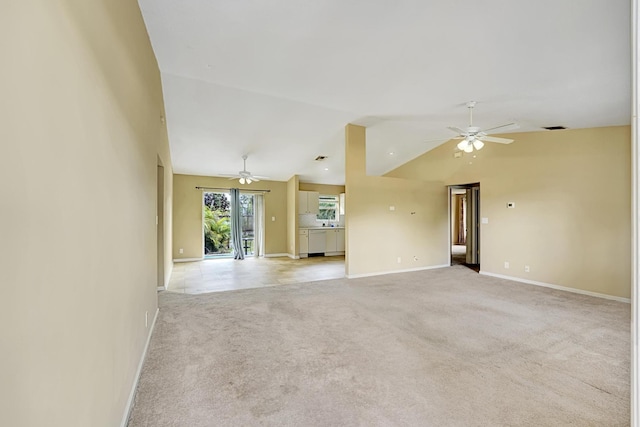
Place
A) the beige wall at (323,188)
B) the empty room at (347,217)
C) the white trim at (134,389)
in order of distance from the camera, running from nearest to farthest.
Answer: the empty room at (347,217) → the white trim at (134,389) → the beige wall at (323,188)

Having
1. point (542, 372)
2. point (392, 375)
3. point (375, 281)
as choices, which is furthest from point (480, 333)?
point (375, 281)

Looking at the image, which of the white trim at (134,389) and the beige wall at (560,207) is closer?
the white trim at (134,389)

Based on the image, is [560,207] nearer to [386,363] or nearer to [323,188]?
[386,363]

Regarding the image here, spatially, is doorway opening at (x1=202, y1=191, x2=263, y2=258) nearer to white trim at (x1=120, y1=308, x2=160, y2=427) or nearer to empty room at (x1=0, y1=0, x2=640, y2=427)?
empty room at (x1=0, y1=0, x2=640, y2=427)

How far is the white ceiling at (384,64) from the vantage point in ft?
7.77

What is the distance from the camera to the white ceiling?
237cm

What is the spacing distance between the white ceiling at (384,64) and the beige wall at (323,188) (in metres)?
3.65

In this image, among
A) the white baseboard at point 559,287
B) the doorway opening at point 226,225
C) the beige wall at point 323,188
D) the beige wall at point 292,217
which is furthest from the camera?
the beige wall at point 323,188

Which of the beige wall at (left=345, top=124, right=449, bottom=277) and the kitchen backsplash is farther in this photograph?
the kitchen backsplash

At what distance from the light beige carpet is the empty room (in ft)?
0.08

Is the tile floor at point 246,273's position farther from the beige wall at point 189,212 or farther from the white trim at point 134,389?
the white trim at point 134,389

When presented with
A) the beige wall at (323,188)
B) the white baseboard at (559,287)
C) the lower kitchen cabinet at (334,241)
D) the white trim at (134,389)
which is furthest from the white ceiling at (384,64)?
the lower kitchen cabinet at (334,241)

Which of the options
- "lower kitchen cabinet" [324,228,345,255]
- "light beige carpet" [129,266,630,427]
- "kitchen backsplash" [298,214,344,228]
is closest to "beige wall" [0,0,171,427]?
"light beige carpet" [129,266,630,427]

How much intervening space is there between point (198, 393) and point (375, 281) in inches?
150
